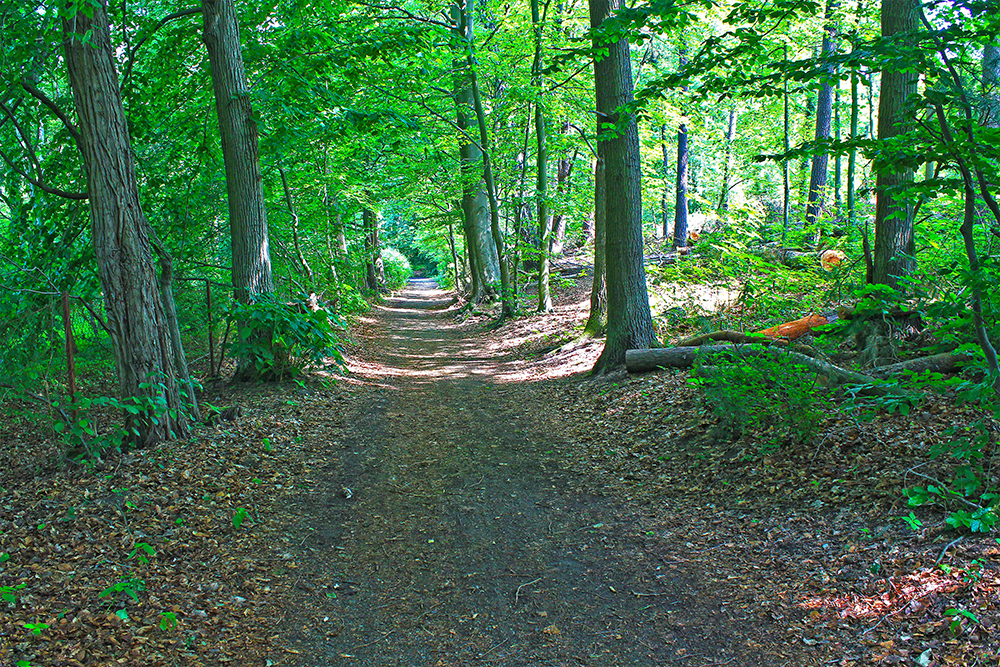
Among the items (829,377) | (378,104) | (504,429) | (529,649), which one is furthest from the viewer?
(378,104)

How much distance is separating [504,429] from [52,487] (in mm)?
4464

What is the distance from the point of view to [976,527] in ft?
11.3

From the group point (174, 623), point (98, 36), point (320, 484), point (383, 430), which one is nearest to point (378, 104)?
point (98, 36)

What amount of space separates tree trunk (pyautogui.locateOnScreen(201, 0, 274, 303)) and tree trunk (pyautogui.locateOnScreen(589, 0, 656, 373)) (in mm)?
5068

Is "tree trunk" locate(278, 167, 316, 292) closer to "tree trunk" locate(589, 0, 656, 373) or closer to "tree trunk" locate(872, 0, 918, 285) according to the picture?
"tree trunk" locate(589, 0, 656, 373)

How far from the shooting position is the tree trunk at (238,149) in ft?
28.3

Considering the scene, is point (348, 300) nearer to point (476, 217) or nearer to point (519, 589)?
point (476, 217)

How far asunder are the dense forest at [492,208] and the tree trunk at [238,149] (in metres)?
0.04

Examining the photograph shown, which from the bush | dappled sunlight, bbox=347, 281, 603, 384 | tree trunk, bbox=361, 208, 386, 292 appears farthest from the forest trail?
the bush

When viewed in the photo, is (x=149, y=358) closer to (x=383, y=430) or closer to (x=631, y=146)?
(x=383, y=430)

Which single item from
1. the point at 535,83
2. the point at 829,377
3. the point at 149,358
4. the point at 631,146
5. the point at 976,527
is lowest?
the point at 976,527

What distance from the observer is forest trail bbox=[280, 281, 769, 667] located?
11.1 ft

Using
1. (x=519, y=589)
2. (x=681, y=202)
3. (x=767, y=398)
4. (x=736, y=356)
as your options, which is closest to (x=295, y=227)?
(x=736, y=356)

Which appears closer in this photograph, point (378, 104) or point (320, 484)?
point (320, 484)
